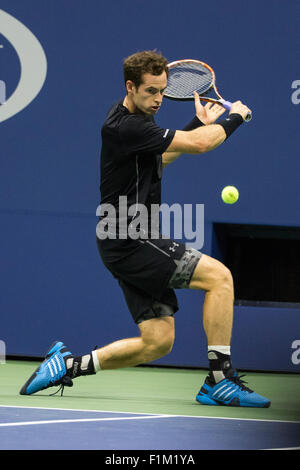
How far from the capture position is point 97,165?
6461 millimetres

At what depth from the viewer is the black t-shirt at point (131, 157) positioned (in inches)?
169

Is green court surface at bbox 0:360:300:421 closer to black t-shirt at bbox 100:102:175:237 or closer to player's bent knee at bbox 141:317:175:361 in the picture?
Result: player's bent knee at bbox 141:317:175:361

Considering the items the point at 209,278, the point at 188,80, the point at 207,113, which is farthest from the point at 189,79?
the point at 209,278

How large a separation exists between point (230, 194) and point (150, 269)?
75.8 inches

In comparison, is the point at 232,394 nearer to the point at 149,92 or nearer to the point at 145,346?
the point at 145,346

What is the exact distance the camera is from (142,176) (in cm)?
443

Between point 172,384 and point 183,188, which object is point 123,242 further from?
point 183,188

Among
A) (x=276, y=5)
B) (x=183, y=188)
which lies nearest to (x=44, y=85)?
(x=183, y=188)

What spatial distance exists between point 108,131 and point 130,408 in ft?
4.29

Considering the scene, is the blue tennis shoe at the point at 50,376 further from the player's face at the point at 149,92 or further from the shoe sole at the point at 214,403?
the player's face at the point at 149,92

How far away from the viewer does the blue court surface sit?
3.13m

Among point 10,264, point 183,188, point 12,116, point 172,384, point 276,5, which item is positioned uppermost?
point 276,5

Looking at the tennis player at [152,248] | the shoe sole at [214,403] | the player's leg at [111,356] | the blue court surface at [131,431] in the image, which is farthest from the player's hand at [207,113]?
the blue court surface at [131,431]

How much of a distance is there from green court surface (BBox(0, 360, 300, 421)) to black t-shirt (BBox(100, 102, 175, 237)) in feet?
3.02
